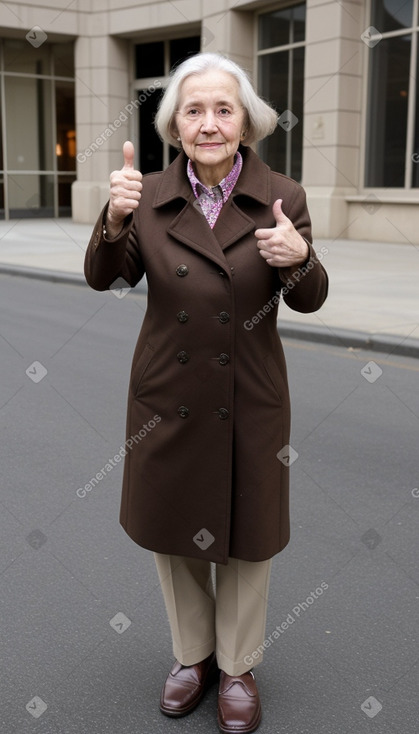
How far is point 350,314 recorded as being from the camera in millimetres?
9680

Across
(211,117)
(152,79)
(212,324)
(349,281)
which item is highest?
(152,79)

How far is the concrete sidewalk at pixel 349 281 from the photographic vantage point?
8672 millimetres

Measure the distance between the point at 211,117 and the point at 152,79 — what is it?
22.8 metres

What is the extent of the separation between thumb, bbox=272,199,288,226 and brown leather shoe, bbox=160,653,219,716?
1.50m

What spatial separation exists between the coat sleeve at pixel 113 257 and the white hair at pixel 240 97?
1.04 feet

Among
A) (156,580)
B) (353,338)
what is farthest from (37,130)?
(156,580)

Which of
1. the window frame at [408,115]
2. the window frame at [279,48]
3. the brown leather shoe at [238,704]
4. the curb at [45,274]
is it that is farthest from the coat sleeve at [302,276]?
the window frame at [279,48]

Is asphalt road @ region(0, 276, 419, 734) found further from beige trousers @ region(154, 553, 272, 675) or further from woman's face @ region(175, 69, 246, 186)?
woman's face @ region(175, 69, 246, 186)

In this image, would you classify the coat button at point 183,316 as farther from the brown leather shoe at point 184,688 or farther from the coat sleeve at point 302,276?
the brown leather shoe at point 184,688

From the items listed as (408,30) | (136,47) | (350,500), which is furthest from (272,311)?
(136,47)

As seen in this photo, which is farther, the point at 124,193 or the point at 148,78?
the point at 148,78

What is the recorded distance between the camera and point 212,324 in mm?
2490

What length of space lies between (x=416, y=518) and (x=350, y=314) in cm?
547

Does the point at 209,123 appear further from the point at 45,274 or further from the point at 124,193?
the point at 45,274
